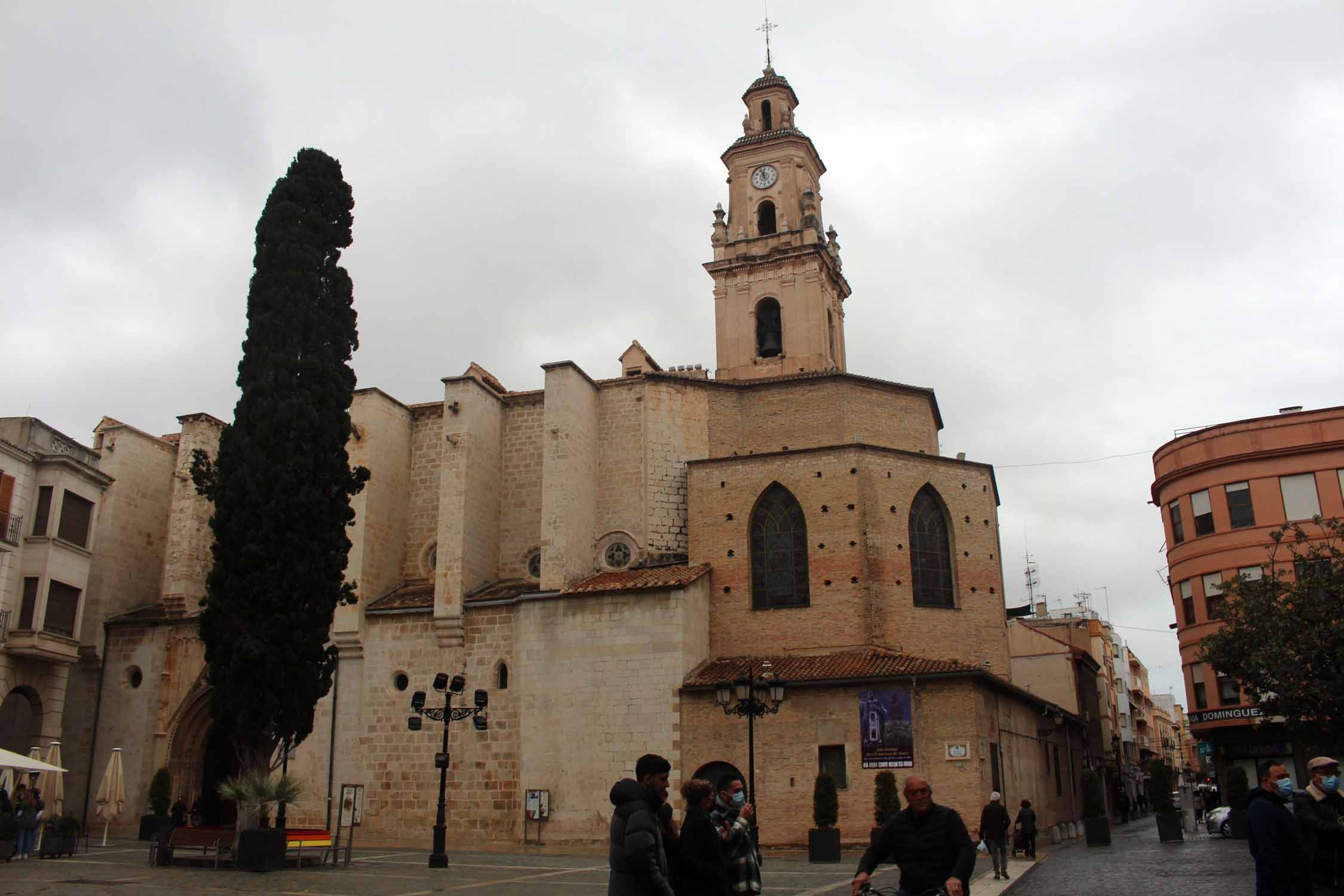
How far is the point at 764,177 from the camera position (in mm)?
Result: 36812

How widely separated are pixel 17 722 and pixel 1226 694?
33954 mm

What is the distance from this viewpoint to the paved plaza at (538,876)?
14.0 metres

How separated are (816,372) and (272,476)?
16974mm

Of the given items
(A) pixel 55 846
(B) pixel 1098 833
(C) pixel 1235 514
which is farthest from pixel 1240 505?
(A) pixel 55 846

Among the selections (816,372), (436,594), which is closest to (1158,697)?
(816,372)

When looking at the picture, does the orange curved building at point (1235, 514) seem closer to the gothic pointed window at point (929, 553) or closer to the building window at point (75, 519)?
the gothic pointed window at point (929, 553)

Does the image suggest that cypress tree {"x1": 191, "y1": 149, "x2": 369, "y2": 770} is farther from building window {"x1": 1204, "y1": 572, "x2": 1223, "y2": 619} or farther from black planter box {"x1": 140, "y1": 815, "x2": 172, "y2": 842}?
building window {"x1": 1204, "y1": 572, "x2": 1223, "y2": 619}

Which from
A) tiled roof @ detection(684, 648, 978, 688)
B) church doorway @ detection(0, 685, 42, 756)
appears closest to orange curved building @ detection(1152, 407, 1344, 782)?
tiled roof @ detection(684, 648, 978, 688)

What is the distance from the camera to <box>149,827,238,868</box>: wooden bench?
1738cm

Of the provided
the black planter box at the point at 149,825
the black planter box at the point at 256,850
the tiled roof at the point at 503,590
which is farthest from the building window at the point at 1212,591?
the black planter box at the point at 149,825

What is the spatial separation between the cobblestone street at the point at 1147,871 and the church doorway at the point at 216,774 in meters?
20.8

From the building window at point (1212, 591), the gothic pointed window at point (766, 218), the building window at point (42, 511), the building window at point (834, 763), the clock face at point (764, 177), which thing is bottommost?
the building window at point (834, 763)

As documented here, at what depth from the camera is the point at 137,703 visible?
2845cm

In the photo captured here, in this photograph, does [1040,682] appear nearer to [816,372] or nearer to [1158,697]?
[816,372]
